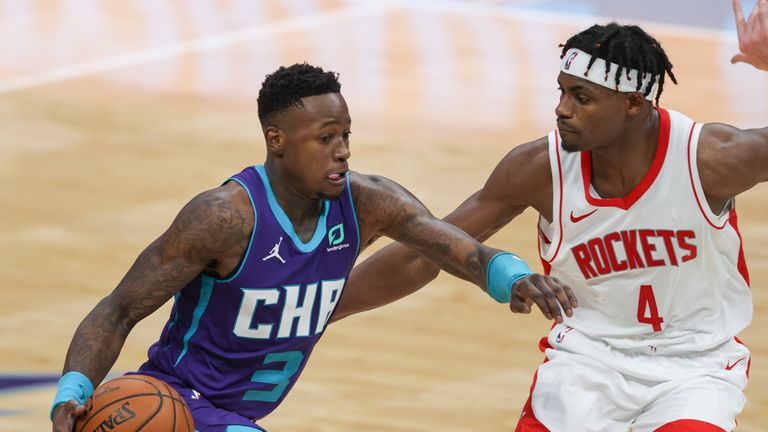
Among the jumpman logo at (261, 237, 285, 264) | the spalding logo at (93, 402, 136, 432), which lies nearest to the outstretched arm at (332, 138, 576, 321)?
the jumpman logo at (261, 237, 285, 264)

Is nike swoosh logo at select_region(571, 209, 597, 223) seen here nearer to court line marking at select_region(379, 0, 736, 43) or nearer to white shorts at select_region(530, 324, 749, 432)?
white shorts at select_region(530, 324, 749, 432)

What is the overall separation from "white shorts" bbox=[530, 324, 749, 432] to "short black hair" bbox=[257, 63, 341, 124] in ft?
4.52

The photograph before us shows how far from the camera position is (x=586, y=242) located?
5820 millimetres

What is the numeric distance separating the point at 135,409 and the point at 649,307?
1.94 meters

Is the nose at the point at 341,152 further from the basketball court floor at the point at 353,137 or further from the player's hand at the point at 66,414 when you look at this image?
the basketball court floor at the point at 353,137

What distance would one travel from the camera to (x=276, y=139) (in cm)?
548

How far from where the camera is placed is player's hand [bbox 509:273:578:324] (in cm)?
492

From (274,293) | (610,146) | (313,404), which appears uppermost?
(610,146)

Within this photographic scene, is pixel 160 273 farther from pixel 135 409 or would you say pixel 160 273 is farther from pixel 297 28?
pixel 297 28

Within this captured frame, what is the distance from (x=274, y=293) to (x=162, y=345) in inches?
20.3

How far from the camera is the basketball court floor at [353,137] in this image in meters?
8.00

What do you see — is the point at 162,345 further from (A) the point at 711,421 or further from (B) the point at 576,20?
(B) the point at 576,20

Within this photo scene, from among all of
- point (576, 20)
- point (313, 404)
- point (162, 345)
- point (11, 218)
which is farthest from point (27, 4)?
point (162, 345)

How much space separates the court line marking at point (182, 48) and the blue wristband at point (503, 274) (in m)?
9.12
